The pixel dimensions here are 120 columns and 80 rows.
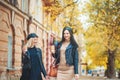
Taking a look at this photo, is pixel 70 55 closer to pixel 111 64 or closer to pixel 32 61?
pixel 32 61

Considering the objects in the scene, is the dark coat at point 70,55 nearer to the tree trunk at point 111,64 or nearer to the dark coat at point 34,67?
the dark coat at point 34,67

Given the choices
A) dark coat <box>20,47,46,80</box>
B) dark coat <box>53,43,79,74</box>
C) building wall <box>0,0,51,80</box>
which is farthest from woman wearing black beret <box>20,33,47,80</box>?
building wall <box>0,0,51,80</box>

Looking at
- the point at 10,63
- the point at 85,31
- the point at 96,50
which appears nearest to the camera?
the point at 10,63

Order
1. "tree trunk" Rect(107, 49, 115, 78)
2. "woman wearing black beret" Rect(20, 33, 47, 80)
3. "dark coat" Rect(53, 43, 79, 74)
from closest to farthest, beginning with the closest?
"dark coat" Rect(53, 43, 79, 74)
"woman wearing black beret" Rect(20, 33, 47, 80)
"tree trunk" Rect(107, 49, 115, 78)

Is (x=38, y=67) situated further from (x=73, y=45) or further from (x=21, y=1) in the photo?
(x=21, y=1)

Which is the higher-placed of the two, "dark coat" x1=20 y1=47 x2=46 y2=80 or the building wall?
the building wall

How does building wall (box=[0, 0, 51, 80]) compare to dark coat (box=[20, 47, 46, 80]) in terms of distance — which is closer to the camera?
dark coat (box=[20, 47, 46, 80])

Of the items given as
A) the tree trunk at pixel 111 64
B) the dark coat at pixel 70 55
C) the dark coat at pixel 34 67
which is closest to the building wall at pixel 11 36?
the dark coat at pixel 34 67

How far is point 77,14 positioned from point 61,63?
1728 cm

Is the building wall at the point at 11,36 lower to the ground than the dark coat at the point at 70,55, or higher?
higher

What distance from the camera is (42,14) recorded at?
35281mm

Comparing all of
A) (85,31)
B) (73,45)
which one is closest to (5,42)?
(85,31)

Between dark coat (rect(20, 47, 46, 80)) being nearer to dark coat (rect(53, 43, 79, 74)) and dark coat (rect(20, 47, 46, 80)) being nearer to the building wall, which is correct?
dark coat (rect(53, 43, 79, 74))

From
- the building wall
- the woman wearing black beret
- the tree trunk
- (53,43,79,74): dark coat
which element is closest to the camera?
(53,43,79,74): dark coat
